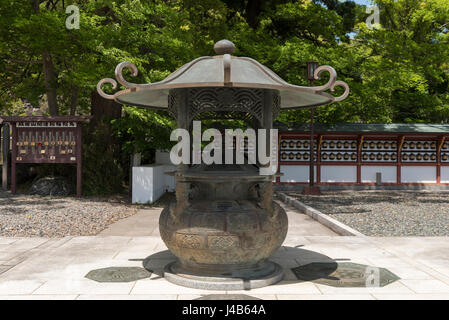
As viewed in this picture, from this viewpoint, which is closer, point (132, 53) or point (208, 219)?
point (208, 219)

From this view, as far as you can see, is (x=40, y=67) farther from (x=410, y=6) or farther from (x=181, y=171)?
(x=410, y=6)

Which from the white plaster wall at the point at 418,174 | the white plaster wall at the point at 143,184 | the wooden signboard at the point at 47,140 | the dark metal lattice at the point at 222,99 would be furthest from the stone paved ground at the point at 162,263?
the white plaster wall at the point at 418,174

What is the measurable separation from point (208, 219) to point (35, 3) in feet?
42.4

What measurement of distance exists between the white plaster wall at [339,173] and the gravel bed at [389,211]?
4.03ft

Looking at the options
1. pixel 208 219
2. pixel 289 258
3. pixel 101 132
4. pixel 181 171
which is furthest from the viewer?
pixel 101 132

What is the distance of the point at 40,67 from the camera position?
18.2m

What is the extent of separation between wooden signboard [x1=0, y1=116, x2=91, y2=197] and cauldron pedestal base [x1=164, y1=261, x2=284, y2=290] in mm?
9560

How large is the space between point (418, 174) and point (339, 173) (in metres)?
3.55

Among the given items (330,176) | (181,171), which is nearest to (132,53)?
(181,171)

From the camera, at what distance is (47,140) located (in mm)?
13742

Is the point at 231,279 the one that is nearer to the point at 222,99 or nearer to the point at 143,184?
the point at 222,99

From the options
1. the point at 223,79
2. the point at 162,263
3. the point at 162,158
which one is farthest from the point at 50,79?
the point at 223,79

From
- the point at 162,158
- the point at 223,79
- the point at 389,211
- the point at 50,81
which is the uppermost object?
the point at 50,81

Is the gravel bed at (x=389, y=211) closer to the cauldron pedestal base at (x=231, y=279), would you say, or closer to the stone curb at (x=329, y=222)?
the stone curb at (x=329, y=222)
